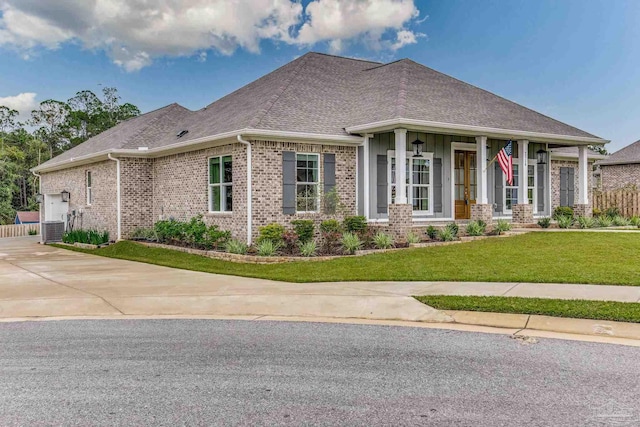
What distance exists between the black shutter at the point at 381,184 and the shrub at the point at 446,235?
79.3 inches

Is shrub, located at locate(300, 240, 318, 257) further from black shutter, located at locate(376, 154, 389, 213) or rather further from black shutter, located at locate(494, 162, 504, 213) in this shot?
black shutter, located at locate(494, 162, 504, 213)

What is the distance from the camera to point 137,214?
70.0 feet

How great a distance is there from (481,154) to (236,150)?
815cm

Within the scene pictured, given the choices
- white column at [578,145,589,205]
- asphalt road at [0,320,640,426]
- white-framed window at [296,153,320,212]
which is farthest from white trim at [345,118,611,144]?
asphalt road at [0,320,640,426]

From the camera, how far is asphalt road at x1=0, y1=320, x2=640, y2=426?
4.47 metres

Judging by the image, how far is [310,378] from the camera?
539 centimetres

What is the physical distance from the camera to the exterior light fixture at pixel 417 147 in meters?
18.2

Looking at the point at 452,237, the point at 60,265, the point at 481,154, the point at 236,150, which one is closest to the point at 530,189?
the point at 481,154

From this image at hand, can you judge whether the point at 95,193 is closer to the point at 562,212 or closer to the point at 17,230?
the point at 17,230

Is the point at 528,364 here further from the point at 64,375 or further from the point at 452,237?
the point at 452,237

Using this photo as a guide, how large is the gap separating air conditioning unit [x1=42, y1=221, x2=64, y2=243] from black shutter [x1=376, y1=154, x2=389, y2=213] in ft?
52.9

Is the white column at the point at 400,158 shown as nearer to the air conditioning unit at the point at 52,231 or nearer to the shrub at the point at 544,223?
the shrub at the point at 544,223

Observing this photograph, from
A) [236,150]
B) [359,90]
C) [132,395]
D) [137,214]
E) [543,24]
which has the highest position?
[543,24]

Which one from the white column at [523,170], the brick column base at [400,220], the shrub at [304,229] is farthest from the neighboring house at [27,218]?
the white column at [523,170]
